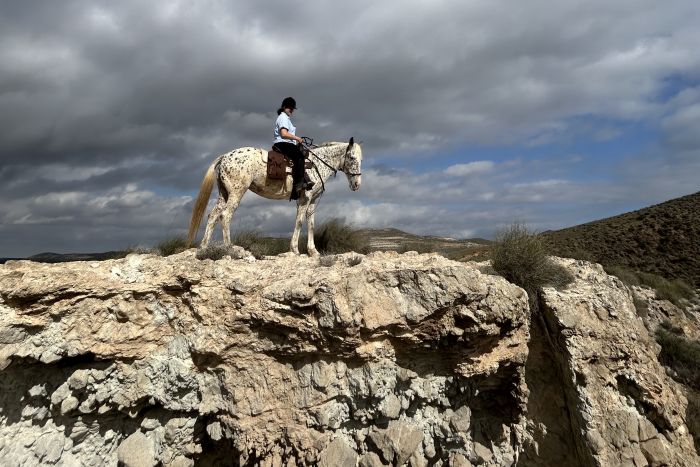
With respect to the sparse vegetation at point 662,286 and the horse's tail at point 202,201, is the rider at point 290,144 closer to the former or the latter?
the horse's tail at point 202,201

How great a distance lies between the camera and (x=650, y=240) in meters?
30.1

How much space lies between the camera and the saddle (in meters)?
7.85

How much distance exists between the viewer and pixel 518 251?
759 cm

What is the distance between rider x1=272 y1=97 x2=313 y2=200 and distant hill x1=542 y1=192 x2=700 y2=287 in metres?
17.9

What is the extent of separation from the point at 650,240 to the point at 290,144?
3288 cm

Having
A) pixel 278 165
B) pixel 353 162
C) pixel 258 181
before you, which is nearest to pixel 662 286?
pixel 353 162

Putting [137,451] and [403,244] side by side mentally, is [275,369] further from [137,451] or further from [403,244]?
[403,244]

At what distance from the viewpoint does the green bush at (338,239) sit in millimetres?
9922

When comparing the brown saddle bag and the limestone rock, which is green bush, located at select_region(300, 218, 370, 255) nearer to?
the brown saddle bag

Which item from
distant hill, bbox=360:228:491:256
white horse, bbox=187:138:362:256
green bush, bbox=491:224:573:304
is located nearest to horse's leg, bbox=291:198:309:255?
white horse, bbox=187:138:362:256

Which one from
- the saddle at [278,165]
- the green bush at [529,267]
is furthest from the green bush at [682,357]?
the saddle at [278,165]

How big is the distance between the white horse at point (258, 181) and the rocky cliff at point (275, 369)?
65.4 inches

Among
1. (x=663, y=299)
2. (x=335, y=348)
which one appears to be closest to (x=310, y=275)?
(x=335, y=348)

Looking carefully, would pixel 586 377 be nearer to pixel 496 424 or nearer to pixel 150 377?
pixel 496 424
